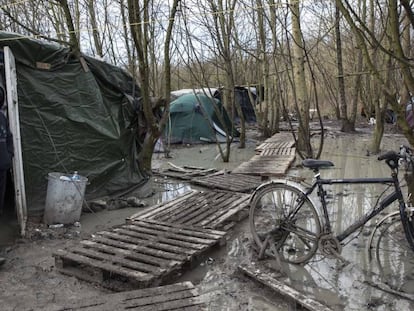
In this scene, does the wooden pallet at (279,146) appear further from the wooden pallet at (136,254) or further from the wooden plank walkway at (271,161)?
the wooden pallet at (136,254)

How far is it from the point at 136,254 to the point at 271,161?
582cm

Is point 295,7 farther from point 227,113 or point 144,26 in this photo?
point 227,113

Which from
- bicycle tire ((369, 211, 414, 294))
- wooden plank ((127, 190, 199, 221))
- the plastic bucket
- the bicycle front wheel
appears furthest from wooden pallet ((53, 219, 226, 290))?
bicycle tire ((369, 211, 414, 294))

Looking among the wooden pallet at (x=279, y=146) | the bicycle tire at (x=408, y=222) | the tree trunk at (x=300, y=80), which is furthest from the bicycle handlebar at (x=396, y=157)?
the wooden pallet at (x=279, y=146)

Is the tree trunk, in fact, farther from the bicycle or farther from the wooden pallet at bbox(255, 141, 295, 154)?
the bicycle

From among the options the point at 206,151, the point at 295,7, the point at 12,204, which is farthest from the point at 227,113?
the point at 12,204

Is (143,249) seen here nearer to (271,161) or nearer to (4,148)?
(4,148)

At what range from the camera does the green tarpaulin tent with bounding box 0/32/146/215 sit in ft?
17.6

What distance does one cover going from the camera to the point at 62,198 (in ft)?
16.9

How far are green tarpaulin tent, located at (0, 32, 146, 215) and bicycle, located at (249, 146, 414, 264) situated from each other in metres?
2.93

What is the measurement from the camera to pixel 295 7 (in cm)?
923

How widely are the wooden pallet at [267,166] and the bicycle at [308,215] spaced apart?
3558mm

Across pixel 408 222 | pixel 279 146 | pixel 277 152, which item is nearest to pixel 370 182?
pixel 408 222

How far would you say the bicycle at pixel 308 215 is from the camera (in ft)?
10.8
